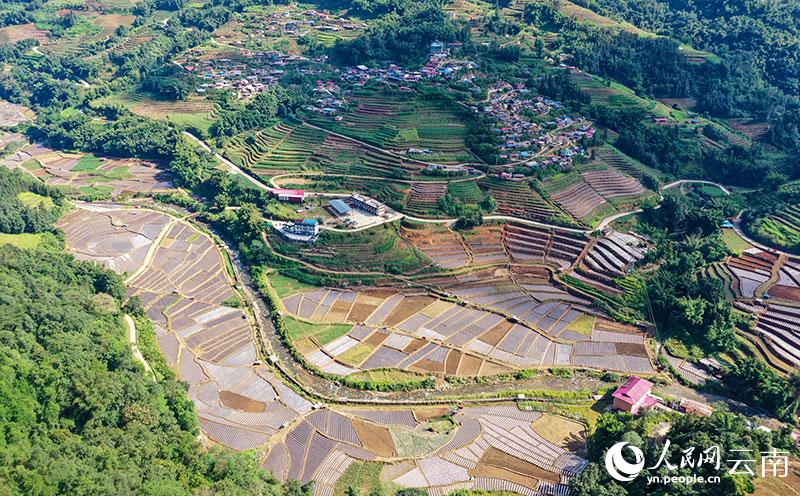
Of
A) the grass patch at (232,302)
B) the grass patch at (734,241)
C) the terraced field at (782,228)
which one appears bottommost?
the grass patch at (232,302)

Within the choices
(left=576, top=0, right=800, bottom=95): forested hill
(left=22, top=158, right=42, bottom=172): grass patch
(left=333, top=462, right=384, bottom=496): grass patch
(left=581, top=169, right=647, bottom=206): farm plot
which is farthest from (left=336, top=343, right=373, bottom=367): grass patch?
(left=576, top=0, right=800, bottom=95): forested hill

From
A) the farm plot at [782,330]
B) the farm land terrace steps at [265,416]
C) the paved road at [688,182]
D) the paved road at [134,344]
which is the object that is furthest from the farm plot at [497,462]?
the paved road at [688,182]

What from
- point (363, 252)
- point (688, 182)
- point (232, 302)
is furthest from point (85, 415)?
point (688, 182)

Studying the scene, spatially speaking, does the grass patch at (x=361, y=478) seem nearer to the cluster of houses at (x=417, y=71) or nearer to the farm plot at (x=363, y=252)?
the farm plot at (x=363, y=252)

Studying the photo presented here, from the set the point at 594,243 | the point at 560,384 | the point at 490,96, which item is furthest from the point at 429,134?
the point at 560,384

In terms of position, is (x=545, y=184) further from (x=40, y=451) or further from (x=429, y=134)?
(x=40, y=451)

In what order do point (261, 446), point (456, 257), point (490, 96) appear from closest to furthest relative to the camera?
1. point (261, 446)
2. point (456, 257)
3. point (490, 96)
